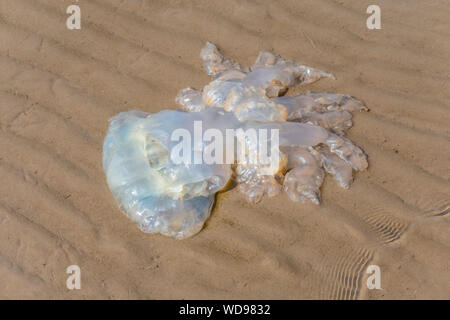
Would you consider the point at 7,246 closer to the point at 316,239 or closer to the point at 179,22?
the point at 316,239

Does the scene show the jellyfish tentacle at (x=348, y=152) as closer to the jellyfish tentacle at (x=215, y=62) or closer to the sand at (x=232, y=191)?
the sand at (x=232, y=191)

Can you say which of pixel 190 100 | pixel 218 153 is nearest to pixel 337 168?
pixel 218 153

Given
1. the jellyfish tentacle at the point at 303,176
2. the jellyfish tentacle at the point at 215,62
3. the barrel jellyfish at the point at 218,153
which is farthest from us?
the jellyfish tentacle at the point at 215,62

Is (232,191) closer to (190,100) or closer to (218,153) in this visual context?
(218,153)

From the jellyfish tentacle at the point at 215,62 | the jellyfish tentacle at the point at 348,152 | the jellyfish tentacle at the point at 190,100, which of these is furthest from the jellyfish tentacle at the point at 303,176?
the jellyfish tentacle at the point at 215,62

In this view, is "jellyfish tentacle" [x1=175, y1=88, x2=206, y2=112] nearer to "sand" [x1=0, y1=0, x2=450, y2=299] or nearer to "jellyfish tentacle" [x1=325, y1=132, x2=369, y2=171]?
"sand" [x1=0, y1=0, x2=450, y2=299]

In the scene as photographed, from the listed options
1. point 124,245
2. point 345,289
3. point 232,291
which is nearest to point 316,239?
point 345,289
